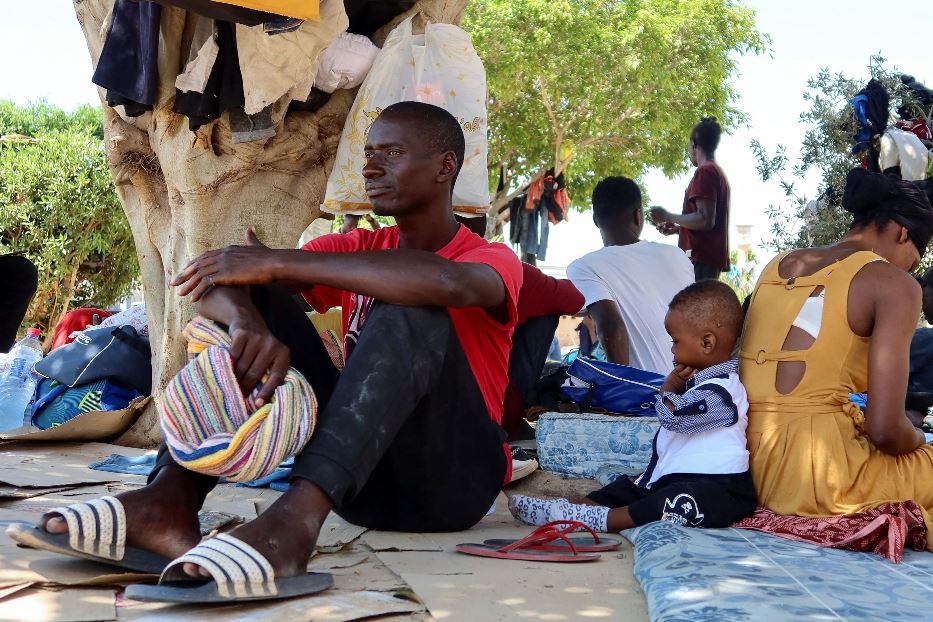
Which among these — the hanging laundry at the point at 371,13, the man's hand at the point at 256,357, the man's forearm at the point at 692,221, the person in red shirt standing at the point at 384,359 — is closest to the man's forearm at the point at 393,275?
the person in red shirt standing at the point at 384,359

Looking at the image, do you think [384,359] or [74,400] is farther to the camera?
[74,400]

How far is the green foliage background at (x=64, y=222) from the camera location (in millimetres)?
11398

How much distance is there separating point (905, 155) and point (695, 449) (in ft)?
9.70

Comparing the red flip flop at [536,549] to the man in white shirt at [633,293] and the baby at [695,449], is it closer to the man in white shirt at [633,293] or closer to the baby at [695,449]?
the baby at [695,449]

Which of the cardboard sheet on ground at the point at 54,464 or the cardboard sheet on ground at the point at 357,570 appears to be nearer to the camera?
the cardboard sheet on ground at the point at 357,570

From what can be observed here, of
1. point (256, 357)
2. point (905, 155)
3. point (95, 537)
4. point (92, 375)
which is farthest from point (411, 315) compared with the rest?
point (905, 155)

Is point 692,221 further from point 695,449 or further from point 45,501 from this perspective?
point 45,501

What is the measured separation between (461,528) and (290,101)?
8.20 feet

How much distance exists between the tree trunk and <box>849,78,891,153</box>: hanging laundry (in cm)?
229

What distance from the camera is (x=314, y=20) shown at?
13.0 ft

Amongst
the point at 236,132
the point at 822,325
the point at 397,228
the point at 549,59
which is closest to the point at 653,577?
the point at 822,325

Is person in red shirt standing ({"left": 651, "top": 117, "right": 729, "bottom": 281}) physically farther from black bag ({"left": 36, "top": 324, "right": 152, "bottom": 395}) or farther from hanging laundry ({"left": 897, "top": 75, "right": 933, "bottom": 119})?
black bag ({"left": 36, "top": 324, "right": 152, "bottom": 395})

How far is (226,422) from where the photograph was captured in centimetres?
231

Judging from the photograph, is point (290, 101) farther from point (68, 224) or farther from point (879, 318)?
point (68, 224)
